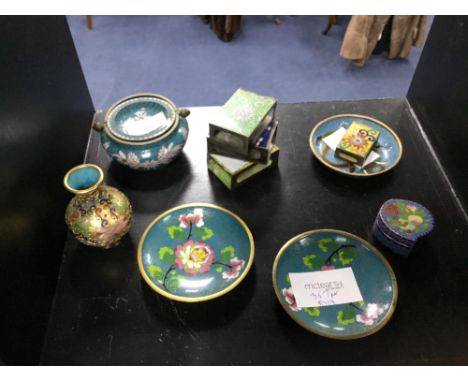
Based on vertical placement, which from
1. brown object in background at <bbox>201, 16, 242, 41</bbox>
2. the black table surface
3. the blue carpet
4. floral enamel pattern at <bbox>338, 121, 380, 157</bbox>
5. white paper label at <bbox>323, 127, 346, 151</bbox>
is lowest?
the blue carpet

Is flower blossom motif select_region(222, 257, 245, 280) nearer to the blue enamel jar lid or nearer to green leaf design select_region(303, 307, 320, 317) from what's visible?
green leaf design select_region(303, 307, 320, 317)

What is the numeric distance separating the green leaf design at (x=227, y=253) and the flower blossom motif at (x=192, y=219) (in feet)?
0.32

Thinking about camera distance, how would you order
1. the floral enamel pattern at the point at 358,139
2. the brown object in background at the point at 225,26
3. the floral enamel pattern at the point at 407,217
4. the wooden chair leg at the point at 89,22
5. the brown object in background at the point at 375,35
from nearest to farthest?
the floral enamel pattern at the point at 407,217
the floral enamel pattern at the point at 358,139
the brown object in background at the point at 375,35
the brown object in background at the point at 225,26
the wooden chair leg at the point at 89,22

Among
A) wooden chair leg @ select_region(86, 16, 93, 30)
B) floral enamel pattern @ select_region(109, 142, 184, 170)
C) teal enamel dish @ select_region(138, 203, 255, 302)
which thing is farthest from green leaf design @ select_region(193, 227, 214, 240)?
wooden chair leg @ select_region(86, 16, 93, 30)

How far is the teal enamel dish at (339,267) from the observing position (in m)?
0.92

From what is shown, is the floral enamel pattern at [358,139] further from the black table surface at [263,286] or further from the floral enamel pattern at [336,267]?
the floral enamel pattern at [336,267]

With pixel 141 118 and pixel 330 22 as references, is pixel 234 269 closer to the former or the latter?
pixel 141 118

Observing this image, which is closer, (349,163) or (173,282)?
(173,282)

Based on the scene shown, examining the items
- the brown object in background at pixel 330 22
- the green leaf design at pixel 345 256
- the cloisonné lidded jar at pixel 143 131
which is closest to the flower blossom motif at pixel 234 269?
the green leaf design at pixel 345 256

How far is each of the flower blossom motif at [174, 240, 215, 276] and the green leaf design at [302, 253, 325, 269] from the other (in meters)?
0.23

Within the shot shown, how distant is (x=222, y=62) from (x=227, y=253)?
1865mm

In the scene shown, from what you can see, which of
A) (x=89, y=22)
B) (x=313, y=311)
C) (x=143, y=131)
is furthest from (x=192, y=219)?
(x=89, y=22)

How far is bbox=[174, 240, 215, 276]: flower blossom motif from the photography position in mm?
1022

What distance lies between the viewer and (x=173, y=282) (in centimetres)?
99
